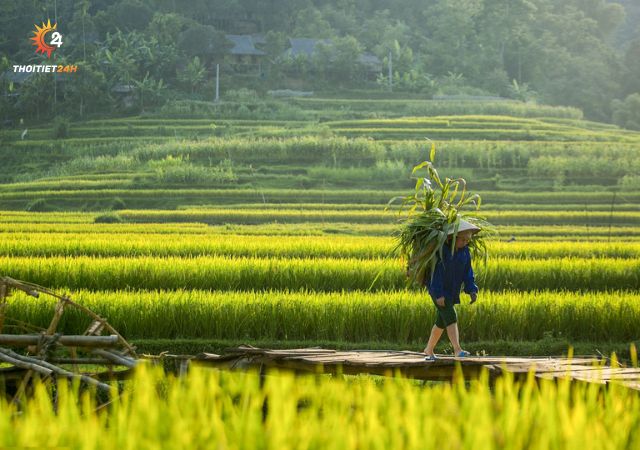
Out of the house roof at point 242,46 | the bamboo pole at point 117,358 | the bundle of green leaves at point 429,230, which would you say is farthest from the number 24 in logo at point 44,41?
the bamboo pole at point 117,358

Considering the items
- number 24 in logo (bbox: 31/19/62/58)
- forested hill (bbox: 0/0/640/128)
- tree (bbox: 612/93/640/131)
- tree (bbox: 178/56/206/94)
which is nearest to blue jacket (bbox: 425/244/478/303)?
forested hill (bbox: 0/0/640/128)

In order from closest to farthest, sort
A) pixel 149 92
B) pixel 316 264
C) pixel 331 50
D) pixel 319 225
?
pixel 316 264
pixel 319 225
pixel 149 92
pixel 331 50

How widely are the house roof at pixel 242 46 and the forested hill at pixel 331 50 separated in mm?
77

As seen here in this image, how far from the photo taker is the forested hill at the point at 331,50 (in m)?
35.0

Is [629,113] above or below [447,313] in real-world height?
above

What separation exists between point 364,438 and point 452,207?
3.64 m

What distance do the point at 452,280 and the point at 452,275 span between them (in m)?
0.03

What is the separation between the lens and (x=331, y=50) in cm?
3844

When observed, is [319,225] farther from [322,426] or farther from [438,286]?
[322,426]

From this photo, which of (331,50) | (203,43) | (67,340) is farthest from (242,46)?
(67,340)

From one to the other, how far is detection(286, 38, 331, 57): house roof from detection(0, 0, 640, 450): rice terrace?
109 mm

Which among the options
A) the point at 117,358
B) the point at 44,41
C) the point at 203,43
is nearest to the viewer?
the point at 117,358

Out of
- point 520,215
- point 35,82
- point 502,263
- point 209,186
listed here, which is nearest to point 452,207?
point 502,263

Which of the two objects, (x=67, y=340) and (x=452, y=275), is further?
(x=452, y=275)
